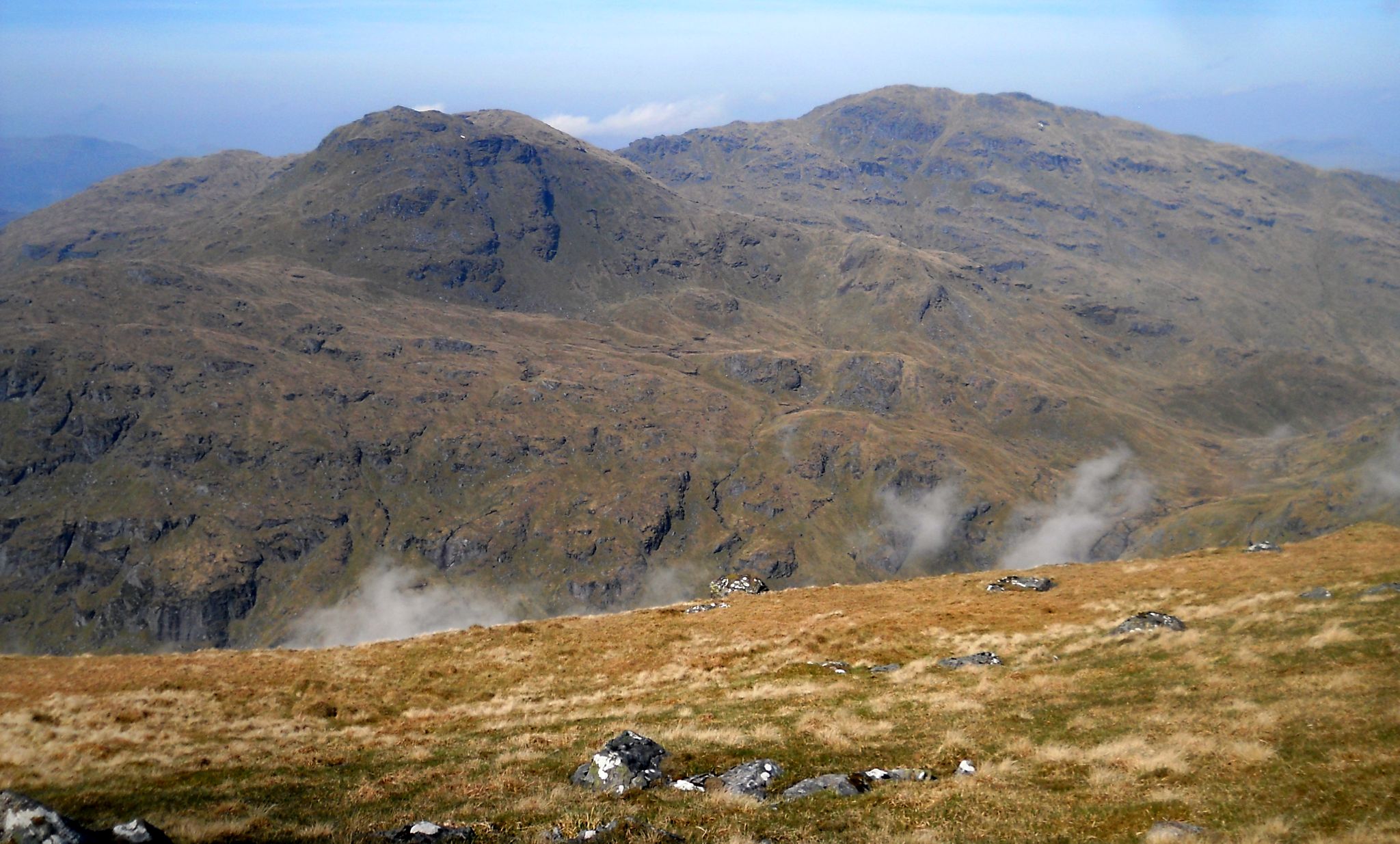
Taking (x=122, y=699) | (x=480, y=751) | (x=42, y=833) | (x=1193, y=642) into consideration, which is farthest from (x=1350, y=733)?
(x=122, y=699)

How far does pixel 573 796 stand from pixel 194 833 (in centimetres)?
941

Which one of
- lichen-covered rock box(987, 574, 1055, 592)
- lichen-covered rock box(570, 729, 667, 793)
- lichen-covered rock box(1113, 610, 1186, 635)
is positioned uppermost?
lichen-covered rock box(570, 729, 667, 793)

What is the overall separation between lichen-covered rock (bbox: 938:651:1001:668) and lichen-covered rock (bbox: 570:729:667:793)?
2029 cm

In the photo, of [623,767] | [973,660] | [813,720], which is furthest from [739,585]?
[623,767]

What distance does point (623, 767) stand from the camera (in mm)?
25578

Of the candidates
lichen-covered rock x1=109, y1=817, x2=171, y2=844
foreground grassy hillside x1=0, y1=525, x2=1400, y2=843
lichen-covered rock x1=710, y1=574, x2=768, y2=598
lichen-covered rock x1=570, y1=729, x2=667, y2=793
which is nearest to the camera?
lichen-covered rock x1=109, y1=817, x2=171, y2=844

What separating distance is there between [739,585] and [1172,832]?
251 feet

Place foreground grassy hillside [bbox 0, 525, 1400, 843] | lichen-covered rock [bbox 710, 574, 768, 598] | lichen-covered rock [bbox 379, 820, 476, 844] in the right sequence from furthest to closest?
1. lichen-covered rock [bbox 710, 574, 768, 598]
2. foreground grassy hillside [bbox 0, 525, 1400, 843]
3. lichen-covered rock [bbox 379, 820, 476, 844]

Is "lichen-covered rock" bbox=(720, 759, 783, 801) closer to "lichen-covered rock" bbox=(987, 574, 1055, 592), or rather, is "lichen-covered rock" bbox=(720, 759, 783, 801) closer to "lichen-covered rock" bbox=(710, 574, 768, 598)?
"lichen-covered rock" bbox=(987, 574, 1055, 592)

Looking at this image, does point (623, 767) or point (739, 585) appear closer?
point (623, 767)

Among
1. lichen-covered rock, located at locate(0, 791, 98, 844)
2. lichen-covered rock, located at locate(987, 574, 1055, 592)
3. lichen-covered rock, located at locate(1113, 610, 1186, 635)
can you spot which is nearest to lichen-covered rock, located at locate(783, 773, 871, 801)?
lichen-covered rock, located at locate(0, 791, 98, 844)

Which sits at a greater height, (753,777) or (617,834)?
(617,834)

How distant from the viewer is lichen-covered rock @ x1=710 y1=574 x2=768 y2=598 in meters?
92.6

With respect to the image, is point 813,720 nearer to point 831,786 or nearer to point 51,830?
point 831,786
